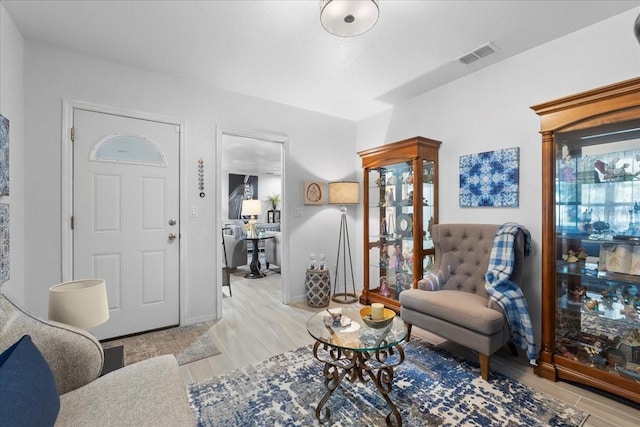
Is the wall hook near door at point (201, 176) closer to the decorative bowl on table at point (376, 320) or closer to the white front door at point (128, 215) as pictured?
the white front door at point (128, 215)

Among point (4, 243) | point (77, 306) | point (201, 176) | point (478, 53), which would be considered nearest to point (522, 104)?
point (478, 53)

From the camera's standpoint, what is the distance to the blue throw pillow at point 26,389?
843mm

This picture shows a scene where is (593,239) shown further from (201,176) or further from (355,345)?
(201,176)

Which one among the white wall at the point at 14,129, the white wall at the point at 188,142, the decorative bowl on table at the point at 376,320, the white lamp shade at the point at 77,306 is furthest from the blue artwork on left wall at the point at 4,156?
the decorative bowl on table at the point at 376,320

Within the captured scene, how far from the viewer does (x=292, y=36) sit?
7.46ft

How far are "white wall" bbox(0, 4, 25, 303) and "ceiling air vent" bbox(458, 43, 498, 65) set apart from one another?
3.40 m

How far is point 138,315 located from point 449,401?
2.75m

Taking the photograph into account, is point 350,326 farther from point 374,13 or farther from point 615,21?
point 615,21

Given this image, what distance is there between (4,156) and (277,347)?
7.70 feet

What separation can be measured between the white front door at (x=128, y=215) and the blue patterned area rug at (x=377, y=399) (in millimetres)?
1257

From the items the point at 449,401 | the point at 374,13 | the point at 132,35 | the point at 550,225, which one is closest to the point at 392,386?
the point at 449,401

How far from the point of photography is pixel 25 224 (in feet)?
7.77

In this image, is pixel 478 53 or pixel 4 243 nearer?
pixel 4 243

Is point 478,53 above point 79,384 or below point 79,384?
above
